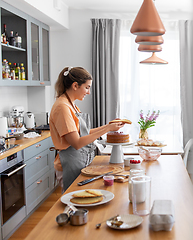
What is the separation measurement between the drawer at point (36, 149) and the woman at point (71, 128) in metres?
1.12

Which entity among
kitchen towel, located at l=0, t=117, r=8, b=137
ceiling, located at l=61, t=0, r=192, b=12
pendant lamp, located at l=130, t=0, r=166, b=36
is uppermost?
ceiling, located at l=61, t=0, r=192, b=12

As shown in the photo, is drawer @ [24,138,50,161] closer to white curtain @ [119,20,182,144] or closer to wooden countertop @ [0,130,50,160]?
wooden countertop @ [0,130,50,160]

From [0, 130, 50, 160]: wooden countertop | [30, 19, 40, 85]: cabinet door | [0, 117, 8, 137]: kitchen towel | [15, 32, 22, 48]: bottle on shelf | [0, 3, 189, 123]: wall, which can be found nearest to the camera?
[0, 130, 50, 160]: wooden countertop

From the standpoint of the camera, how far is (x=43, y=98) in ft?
14.8

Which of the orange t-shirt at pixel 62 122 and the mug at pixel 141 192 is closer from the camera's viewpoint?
the mug at pixel 141 192

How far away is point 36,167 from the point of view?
3.35 m

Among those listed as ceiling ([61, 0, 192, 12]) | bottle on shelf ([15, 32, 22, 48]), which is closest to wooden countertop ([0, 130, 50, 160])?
bottle on shelf ([15, 32, 22, 48])

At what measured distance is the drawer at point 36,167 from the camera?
312cm

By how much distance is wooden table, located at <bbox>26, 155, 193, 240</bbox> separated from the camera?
107 centimetres

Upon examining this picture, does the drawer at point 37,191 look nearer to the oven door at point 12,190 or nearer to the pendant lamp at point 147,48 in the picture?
the oven door at point 12,190

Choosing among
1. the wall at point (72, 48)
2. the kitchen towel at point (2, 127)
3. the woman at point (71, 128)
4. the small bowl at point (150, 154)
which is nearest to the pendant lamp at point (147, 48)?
the woman at point (71, 128)

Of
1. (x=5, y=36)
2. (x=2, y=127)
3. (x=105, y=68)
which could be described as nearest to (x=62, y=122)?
(x=2, y=127)

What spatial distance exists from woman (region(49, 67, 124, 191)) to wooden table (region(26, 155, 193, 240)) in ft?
0.55

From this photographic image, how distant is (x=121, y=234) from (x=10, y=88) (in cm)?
318
